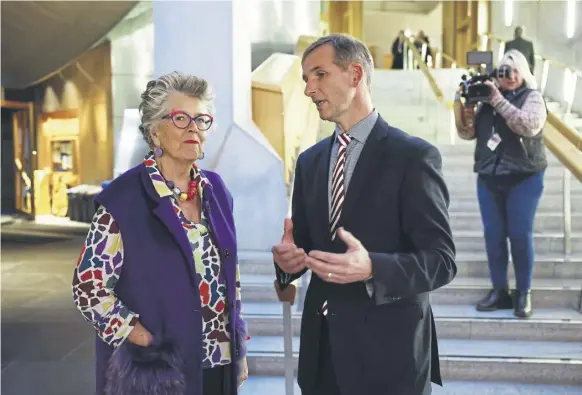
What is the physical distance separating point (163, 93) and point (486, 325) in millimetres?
2868

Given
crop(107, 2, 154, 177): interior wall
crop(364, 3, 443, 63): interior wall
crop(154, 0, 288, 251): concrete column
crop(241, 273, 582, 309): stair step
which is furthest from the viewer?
crop(364, 3, 443, 63): interior wall

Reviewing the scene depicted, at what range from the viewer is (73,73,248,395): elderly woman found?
1.57m

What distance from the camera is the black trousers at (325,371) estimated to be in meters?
1.62

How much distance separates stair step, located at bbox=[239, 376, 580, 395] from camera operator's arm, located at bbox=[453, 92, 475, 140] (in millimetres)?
1598

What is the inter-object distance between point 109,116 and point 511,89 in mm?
7875

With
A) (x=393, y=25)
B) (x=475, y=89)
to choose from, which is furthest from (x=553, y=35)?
(x=393, y=25)

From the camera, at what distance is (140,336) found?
1.58 metres

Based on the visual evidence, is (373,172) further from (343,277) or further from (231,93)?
(231,93)

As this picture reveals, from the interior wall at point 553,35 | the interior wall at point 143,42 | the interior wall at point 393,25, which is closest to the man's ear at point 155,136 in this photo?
the interior wall at point 143,42

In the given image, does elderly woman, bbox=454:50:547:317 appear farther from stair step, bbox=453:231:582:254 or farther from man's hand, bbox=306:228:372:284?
man's hand, bbox=306:228:372:284

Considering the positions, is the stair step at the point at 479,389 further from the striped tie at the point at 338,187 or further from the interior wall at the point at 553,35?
the interior wall at the point at 553,35

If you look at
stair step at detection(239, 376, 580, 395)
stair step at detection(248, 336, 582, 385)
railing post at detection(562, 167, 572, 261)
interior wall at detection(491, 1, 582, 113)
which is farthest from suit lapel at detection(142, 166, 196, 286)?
interior wall at detection(491, 1, 582, 113)

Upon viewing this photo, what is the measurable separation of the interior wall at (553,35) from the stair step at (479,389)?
282 inches

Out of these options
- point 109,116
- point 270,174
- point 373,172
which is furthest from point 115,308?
point 109,116
